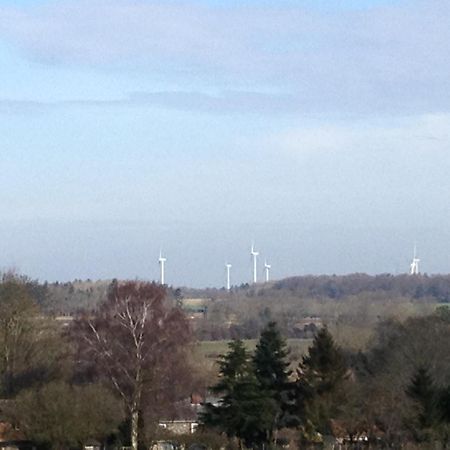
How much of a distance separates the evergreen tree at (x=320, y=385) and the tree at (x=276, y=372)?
58 centimetres

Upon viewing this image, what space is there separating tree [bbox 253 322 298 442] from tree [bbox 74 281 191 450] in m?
3.47

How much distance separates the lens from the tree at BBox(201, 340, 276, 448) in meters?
49.4

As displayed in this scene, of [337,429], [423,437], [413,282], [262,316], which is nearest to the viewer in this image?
[423,437]

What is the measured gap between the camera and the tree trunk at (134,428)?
158 feet

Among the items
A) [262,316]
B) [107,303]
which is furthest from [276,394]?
[262,316]

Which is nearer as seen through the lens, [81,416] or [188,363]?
[81,416]

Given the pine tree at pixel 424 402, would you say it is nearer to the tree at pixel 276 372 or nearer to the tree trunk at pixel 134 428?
the tree at pixel 276 372

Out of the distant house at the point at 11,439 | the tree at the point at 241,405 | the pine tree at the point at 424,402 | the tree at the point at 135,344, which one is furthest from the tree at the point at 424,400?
the distant house at the point at 11,439

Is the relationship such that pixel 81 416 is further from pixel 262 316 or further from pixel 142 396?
pixel 262 316

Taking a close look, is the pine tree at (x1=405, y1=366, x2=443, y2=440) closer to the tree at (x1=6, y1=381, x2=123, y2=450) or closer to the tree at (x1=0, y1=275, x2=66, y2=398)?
the tree at (x1=6, y1=381, x2=123, y2=450)

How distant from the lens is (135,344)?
52938 millimetres

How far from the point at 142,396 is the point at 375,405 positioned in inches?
393

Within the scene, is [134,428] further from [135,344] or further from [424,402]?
[424,402]

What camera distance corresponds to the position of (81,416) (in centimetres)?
4609
